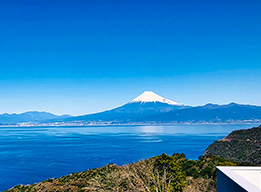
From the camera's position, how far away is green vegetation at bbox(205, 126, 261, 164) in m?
39.0

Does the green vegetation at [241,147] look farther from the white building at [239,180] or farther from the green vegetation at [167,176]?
the white building at [239,180]

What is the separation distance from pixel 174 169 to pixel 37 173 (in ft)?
116

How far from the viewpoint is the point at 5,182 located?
141ft

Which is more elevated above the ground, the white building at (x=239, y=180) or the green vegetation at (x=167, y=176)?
the white building at (x=239, y=180)

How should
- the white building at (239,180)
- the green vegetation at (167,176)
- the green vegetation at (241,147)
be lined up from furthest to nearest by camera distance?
the green vegetation at (241,147) < the green vegetation at (167,176) < the white building at (239,180)

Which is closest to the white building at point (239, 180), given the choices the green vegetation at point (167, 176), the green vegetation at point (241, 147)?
the green vegetation at point (167, 176)

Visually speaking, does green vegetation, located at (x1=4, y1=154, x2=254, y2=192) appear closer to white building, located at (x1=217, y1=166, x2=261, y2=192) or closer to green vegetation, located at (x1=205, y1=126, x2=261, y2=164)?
white building, located at (x1=217, y1=166, x2=261, y2=192)

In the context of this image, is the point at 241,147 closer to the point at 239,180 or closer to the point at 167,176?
the point at 167,176

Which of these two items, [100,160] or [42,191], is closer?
[42,191]

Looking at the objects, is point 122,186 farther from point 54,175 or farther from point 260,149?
point 54,175

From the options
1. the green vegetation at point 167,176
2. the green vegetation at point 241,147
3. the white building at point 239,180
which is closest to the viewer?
the white building at point 239,180

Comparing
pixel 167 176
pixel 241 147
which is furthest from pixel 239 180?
pixel 241 147

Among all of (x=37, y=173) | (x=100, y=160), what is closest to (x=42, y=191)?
(x=37, y=173)

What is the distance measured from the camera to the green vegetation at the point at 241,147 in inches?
1534
